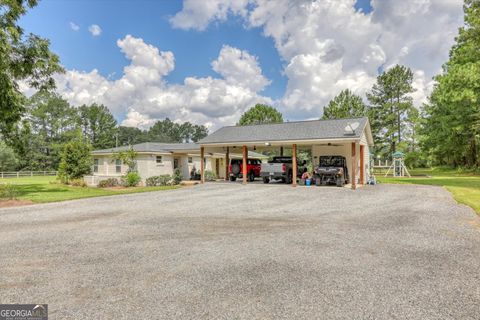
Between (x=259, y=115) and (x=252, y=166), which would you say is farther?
(x=259, y=115)

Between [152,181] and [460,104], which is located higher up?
[460,104]

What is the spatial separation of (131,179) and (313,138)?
13.2m

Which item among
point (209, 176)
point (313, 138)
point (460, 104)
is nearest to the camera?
point (313, 138)

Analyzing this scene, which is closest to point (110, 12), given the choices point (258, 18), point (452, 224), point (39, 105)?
point (258, 18)

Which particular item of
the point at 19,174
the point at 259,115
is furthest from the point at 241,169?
the point at 19,174

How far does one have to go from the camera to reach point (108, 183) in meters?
21.3

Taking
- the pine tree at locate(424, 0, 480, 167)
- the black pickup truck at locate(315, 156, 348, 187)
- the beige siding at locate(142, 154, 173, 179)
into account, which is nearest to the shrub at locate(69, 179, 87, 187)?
the beige siding at locate(142, 154, 173, 179)

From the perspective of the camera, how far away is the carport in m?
17.5

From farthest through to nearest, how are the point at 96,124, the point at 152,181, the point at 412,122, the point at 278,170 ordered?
the point at 96,124, the point at 412,122, the point at 152,181, the point at 278,170

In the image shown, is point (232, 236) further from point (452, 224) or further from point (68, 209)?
point (68, 209)

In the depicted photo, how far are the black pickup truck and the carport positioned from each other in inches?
31.7

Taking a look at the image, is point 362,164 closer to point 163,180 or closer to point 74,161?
point 163,180

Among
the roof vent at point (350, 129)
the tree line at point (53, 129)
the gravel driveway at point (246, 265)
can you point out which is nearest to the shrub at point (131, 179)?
the gravel driveway at point (246, 265)

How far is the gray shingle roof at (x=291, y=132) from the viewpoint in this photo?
17.9 meters
